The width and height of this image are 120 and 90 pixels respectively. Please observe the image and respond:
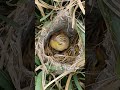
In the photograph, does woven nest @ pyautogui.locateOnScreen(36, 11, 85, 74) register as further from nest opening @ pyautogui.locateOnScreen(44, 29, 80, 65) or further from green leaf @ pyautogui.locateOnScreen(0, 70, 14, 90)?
green leaf @ pyautogui.locateOnScreen(0, 70, 14, 90)

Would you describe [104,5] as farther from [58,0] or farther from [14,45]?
[14,45]

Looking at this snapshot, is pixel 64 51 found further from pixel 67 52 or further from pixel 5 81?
pixel 5 81

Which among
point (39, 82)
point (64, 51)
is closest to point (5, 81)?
point (39, 82)

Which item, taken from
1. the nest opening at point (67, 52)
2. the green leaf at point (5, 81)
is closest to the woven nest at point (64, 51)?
the nest opening at point (67, 52)

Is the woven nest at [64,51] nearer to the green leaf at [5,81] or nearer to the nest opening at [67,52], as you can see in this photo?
the nest opening at [67,52]

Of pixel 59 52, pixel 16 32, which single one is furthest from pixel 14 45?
pixel 59 52

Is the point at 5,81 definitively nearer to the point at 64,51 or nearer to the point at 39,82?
the point at 39,82

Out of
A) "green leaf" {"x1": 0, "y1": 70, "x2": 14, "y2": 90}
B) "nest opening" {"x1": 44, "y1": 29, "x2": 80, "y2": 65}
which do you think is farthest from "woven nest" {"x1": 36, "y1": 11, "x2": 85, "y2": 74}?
"green leaf" {"x1": 0, "y1": 70, "x2": 14, "y2": 90}

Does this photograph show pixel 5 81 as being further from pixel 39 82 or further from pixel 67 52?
pixel 67 52
